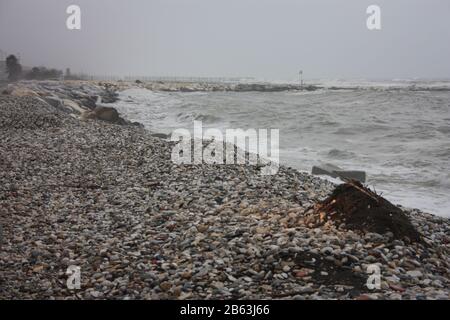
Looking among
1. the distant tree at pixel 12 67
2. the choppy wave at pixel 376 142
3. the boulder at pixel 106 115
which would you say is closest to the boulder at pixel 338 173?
the choppy wave at pixel 376 142

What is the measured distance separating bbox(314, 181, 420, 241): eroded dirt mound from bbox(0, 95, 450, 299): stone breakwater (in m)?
0.20

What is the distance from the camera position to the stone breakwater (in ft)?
15.3

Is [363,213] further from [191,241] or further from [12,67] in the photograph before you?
[12,67]

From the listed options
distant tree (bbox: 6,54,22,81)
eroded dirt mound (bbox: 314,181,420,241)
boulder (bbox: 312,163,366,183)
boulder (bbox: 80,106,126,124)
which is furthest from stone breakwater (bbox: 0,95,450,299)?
distant tree (bbox: 6,54,22,81)

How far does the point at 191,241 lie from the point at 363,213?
9.05 ft

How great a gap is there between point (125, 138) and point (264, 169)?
7029 mm

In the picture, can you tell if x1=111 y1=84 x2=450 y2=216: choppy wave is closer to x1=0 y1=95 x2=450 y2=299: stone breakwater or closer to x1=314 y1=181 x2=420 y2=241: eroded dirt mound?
x1=0 y1=95 x2=450 y2=299: stone breakwater

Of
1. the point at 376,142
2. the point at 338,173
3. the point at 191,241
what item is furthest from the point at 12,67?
the point at 191,241

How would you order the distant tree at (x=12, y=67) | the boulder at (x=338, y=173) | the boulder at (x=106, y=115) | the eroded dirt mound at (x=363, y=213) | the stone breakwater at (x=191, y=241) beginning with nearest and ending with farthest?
1. the stone breakwater at (x=191, y=241)
2. the eroded dirt mound at (x=363, y=213)
3. the boulder at (x=338, y=173)
4. the boulder at (x=106, y=115)
5. the distant tree at (x=12, y=67)

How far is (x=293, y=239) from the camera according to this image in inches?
218

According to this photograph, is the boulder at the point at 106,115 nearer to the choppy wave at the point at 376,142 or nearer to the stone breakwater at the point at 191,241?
the choppy wave at the point at 376,142

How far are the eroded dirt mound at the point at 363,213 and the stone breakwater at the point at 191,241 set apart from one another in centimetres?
20

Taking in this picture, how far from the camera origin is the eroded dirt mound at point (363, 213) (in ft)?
19.4

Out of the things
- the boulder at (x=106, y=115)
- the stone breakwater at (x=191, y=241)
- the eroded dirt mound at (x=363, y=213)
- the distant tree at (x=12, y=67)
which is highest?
the distant tree at (x=12, y=67)
